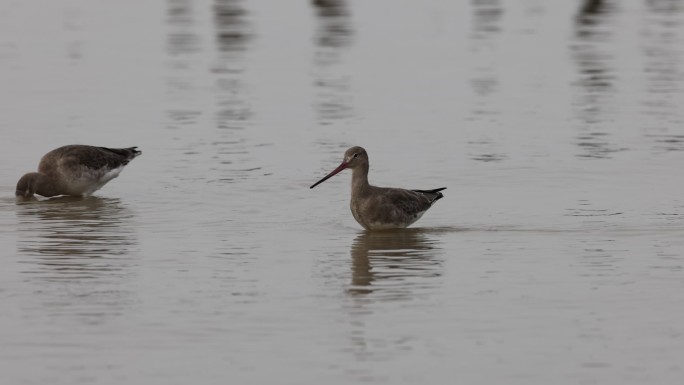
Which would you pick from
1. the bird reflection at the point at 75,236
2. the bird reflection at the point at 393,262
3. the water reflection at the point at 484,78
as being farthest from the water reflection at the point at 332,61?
the bird reflection at the point at 393,262

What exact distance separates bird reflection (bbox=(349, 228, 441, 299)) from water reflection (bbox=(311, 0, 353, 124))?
29.4 feet

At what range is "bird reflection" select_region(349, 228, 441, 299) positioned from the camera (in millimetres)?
14062

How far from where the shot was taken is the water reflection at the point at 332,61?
27.3m

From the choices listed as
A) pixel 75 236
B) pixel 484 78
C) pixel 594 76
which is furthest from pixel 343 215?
pixel 594 76

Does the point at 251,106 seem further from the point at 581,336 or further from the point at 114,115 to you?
the point at 581,336

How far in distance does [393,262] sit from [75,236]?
3.81 m

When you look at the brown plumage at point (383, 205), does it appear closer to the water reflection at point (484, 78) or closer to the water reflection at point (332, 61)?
the water reflection at point (484, 78)

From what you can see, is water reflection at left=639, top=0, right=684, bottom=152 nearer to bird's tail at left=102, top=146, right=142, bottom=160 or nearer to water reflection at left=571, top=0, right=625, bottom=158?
water reflection at left=571, top=0, right=625, bottom=158

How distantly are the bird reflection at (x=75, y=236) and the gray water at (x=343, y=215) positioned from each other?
0.19 ft

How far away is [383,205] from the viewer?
17031 millimetres

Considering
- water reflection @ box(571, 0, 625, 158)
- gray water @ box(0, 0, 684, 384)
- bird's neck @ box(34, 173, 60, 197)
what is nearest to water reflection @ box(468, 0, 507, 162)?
gray water @ box(0, 0, 684, 384)

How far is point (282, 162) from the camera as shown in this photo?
21984 mm

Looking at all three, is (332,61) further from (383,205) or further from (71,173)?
(383,205)

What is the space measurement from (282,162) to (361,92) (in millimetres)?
7739
